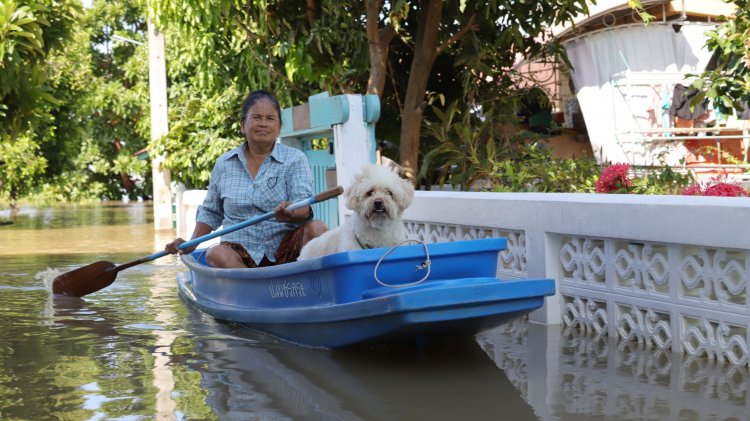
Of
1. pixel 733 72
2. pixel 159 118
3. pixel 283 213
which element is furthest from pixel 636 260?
pixel 159 118

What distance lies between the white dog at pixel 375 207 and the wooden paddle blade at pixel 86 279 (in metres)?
3.93

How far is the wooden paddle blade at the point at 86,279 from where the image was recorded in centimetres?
1020

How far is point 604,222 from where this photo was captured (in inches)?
279

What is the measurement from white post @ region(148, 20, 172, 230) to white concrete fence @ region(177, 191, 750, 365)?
14.8 metres

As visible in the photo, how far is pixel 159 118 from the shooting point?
23094mm

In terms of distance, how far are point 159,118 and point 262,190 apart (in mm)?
15431

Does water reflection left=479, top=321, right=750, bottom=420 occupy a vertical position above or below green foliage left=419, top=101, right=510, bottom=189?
below

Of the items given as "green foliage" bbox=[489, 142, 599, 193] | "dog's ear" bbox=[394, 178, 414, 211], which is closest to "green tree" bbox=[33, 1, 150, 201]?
"green foliage" bbox=[489, 142, 599, 193]

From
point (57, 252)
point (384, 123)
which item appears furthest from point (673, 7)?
point (57, 252)

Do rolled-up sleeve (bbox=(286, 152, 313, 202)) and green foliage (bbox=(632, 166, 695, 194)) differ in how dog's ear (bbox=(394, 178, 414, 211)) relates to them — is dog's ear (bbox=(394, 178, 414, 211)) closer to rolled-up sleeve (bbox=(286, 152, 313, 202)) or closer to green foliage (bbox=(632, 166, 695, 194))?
rolled-up sleeve (bbox=(286, 152, 313, 202))

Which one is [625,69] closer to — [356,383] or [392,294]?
[392,294]

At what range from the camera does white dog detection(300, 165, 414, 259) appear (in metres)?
6.75

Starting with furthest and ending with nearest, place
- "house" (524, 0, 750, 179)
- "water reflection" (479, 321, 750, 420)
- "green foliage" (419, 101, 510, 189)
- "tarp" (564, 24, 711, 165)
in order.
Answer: "tarp" (564, 24, 711, 165)
"house" (524, 0, 750, 179)
"green foliage" (419, 101, 510, 189)
"water reflection" (479, 321, 750, 420)

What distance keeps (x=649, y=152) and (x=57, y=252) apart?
31.4 feet
